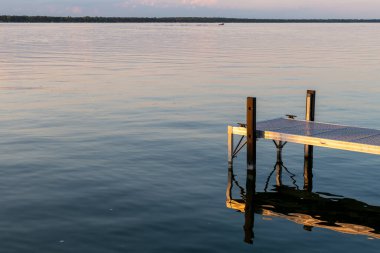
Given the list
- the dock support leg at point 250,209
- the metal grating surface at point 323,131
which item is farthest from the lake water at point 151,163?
the metal grating surface at point 323,131

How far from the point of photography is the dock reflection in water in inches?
580

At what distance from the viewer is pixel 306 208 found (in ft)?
53.3

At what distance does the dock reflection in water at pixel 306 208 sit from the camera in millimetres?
14733

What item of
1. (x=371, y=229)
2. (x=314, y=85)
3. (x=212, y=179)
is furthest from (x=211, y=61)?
(x=371, y=229)

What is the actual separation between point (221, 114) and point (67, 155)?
11.3 metres

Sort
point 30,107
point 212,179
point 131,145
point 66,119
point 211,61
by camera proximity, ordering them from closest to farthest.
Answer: point 212,179
point 131,145
point 66,119
point 30,107
point 211,61

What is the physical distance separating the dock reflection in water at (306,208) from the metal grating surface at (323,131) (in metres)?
1.69

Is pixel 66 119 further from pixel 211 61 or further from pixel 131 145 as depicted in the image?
pixel 211 61

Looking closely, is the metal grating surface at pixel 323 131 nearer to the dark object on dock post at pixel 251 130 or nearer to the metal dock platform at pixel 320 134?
the metal dock platform at pixel 320 134

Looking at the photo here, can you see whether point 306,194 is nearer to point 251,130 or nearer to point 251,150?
point 251,150

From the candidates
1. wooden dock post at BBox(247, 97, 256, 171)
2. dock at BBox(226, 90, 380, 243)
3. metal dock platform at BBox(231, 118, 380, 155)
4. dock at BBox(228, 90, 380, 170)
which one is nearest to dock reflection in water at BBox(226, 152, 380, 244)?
dock at BBox(226, 90, 380, 243)

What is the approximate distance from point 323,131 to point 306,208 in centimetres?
334

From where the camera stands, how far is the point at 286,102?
34406mm

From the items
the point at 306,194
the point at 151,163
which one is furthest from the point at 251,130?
the point at 151,163
